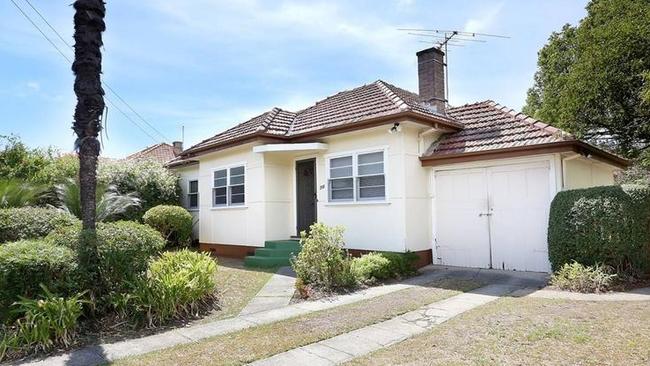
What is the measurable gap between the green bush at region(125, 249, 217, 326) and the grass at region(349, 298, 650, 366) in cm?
331

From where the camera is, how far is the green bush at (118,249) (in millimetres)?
6578

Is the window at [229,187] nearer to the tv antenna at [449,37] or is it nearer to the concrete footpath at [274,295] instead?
the concrete footpath at [274,295]

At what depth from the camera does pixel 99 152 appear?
23.4ft

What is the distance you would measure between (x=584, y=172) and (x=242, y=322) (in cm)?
1006

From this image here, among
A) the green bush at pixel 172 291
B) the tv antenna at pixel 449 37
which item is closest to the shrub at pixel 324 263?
the green bush at pixel 172 291

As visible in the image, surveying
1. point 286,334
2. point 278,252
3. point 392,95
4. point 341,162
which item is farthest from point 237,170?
point 286,334

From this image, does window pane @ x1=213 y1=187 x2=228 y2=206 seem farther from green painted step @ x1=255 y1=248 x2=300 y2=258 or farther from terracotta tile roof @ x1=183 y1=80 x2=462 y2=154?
green painted step @ x1=255 y1=248 x2=300 y2=258

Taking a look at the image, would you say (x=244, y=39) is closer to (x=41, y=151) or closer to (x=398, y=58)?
(x=398, y=58)

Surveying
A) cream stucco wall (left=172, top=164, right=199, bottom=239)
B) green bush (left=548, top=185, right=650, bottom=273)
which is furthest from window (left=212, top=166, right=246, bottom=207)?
green bush (left=548, top=185, right=650, bottom=273)

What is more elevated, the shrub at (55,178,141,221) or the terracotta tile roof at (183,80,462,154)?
the terracotta tile roof at (183,80,462,154)

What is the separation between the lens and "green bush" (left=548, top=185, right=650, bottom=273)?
8211mm

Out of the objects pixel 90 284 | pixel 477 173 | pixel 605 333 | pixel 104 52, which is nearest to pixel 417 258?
pixel 477 173

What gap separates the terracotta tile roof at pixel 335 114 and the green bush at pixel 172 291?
5799 millimetres

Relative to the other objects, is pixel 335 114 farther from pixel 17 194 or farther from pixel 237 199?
pixel 17 194
